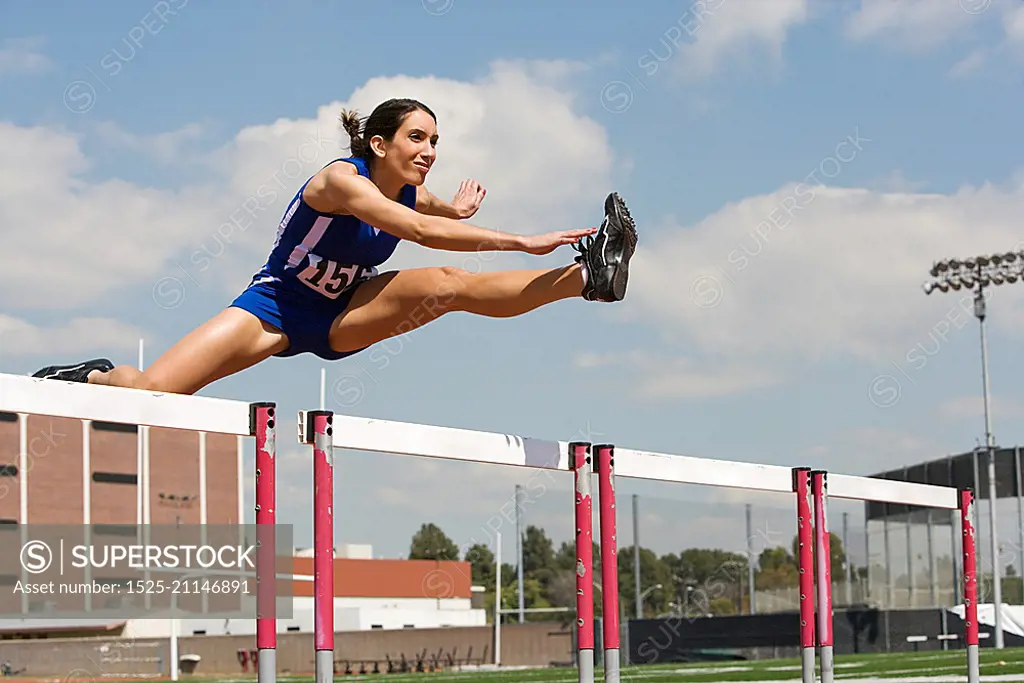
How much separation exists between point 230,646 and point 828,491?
33815mm

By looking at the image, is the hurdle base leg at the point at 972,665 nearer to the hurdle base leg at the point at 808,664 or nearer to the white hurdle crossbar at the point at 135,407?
the hurdle base leg at the point at 808,664

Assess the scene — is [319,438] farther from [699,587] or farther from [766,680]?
A: [699,587]

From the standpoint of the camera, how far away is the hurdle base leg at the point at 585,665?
189 inches

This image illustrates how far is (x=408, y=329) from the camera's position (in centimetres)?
443

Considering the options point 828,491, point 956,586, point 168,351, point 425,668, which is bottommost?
point 425,668

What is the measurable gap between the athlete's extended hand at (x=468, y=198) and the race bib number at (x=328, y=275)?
2.06 feet

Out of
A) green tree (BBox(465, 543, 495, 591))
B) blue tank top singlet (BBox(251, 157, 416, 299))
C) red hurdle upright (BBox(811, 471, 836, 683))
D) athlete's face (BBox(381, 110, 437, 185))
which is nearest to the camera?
blue tank top singlet (BBox(251, 157, 416, 299))

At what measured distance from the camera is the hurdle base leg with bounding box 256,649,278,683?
363cm

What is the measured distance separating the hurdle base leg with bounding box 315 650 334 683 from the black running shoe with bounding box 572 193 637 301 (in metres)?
1.43

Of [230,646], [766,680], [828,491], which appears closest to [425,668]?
[230,646]

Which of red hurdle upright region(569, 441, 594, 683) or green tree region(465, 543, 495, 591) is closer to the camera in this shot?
red hurdle upright region(569, 441, 594, 683)

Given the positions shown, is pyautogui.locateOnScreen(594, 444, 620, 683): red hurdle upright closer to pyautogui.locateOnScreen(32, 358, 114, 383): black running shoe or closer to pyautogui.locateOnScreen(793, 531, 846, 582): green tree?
pyautogui.locateOnScreen(32, 358, 114, 383): black running shoe

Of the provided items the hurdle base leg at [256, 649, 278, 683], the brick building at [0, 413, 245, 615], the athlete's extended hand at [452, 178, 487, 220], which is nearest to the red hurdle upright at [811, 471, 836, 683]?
the athlete's extended hand at [452, 178, 487, 220]

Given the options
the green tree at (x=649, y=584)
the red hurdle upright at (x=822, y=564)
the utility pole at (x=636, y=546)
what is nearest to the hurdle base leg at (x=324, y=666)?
the red hurdle upright at (x=822, y=564)
